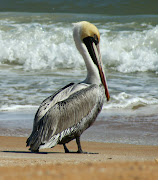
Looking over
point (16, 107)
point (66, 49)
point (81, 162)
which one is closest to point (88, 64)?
point (81, 162)

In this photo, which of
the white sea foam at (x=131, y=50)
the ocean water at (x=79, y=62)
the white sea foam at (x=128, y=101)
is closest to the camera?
the ocean water at (x=79, y=62)

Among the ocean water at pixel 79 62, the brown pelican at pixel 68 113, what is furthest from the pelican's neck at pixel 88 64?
the ocean water at pixel 79 62

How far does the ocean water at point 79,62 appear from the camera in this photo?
254 inches

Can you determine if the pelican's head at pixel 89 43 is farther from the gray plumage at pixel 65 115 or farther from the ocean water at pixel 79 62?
the ocean water at pixel 79 62

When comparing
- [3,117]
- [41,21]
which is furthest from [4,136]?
[41,21]

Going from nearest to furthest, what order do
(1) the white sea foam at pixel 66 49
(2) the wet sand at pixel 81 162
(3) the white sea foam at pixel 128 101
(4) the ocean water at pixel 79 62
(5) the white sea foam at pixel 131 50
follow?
(2) the wet sand at pixel 81 162, (4) the ocean water at pixel 79 62, (3) the white sea foam at pixel 128 101, (5) the white sea foam at pixel 131 50, (1) the white sea foam at pixel 66 49

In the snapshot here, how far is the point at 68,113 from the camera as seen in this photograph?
472 centimetres

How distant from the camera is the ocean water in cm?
645

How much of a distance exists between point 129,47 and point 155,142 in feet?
25.1

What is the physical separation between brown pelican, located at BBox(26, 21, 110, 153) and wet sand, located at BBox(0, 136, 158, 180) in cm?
18

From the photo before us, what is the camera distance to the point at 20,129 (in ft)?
20.2

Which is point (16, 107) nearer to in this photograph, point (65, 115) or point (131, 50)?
point (65, 115)

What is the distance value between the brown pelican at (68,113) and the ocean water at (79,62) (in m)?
0.91

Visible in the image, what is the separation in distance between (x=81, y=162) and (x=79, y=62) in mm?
8542
